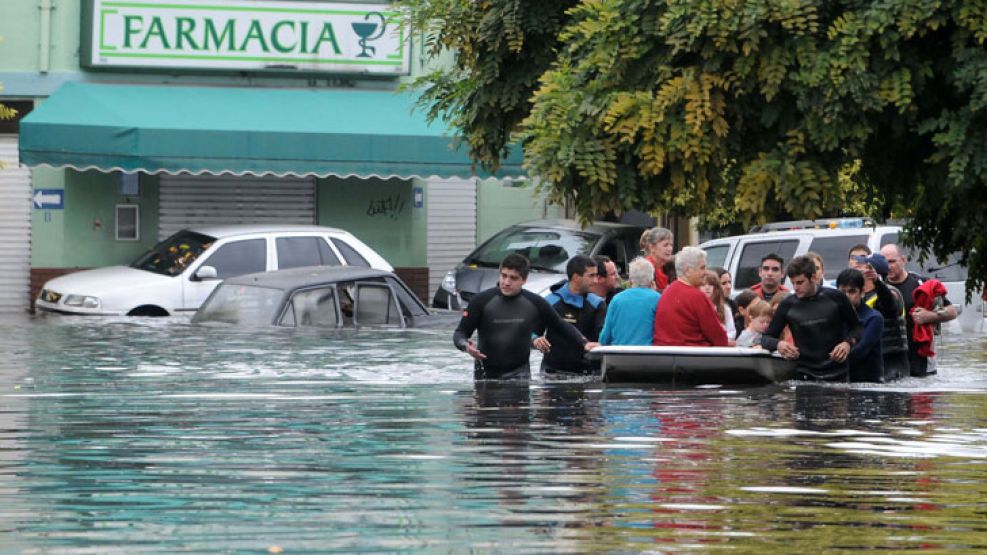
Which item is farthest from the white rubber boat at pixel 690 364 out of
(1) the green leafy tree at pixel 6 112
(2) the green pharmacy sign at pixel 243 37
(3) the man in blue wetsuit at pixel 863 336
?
(2) the green pharmacy sign at pixel 243 37

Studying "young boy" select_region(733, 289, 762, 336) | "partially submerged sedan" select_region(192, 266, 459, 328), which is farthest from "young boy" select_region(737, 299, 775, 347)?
"partially submerged sedan" select_region(192, 266, 459, 328)

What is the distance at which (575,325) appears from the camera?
52.0 feet

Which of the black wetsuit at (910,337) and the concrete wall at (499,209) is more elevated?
the concrete wall at (499,209)

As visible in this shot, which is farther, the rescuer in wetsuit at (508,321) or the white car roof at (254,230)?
the white car roof at (254,230)

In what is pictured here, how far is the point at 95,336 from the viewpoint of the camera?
21281mm

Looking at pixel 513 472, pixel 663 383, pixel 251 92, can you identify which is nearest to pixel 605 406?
pixel 663 383

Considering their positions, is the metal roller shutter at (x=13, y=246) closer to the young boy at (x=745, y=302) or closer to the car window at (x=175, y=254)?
the car window at (x=175, y=254)

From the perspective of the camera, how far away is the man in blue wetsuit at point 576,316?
1547cm

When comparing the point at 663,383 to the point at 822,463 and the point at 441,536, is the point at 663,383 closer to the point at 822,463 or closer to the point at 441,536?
the point at 822,463

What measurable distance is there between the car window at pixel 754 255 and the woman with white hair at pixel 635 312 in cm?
912

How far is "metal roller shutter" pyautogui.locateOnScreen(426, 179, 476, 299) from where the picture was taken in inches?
1270

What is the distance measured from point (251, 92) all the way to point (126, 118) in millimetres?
2818

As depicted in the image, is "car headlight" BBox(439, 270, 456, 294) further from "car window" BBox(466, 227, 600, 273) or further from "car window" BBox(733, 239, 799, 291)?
"car window" BBox(733, 239, 799, 291)

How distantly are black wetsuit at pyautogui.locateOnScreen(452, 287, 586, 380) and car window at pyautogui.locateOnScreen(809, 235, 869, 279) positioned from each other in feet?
31.7
